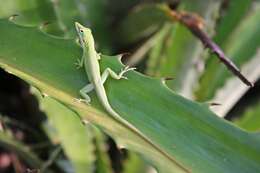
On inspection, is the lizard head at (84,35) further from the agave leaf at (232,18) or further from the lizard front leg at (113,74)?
the agave leaf at (232,18)

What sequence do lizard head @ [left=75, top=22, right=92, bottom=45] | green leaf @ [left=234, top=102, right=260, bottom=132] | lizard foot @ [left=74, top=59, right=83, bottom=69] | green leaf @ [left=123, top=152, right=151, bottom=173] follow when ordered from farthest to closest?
green leaf @ [left=234, top=102, right=260, bottom=132], green leaf @ [left=123, top=152, right=151, bottom=173], lizard head @ [left=75, top=22, right=92, bottom=45], lizard foot @ [left=74, top=59, right=83, bottom=69]

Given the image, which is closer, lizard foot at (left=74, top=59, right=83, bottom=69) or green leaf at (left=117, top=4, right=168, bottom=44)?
lizard foot at (left=74, top=59, right=83, bottom=69)

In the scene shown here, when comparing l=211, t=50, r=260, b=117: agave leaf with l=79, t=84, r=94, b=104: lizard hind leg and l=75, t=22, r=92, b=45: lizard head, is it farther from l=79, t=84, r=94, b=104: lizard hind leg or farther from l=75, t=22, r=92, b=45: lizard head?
l=79, t=84, r=94, b=104: lizard hind leg

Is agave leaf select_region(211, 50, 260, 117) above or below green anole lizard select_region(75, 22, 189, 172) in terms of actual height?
below

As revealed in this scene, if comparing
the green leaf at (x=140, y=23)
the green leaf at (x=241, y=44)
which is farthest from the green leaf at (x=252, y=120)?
the green leaf at (x=140, y=23)

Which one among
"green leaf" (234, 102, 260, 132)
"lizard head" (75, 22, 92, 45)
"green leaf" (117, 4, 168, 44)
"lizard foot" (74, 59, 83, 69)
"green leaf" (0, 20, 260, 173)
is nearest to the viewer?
"green leaf" (0, 20, 260, 173)

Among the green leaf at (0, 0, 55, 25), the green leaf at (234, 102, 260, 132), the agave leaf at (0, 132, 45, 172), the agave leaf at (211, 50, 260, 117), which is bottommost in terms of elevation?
the agave leaf at (0, 132, 45, 172)

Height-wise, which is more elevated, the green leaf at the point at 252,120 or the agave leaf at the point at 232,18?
the agave leaf at the point at 232,18

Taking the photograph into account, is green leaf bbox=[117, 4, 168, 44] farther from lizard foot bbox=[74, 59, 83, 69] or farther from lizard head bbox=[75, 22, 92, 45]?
lizard foot bbox=[74, 59, 83, 69]

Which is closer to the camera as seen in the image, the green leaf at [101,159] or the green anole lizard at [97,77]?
the green anole lizard at [97,77]

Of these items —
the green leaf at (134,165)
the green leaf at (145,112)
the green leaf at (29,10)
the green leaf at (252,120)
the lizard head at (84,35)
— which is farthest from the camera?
the green leaf at (252,120)

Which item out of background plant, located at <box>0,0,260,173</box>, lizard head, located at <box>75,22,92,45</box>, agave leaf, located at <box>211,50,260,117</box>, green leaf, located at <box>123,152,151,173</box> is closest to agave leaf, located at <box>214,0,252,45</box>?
background plant, located at <box>0,0,260,173</box>
